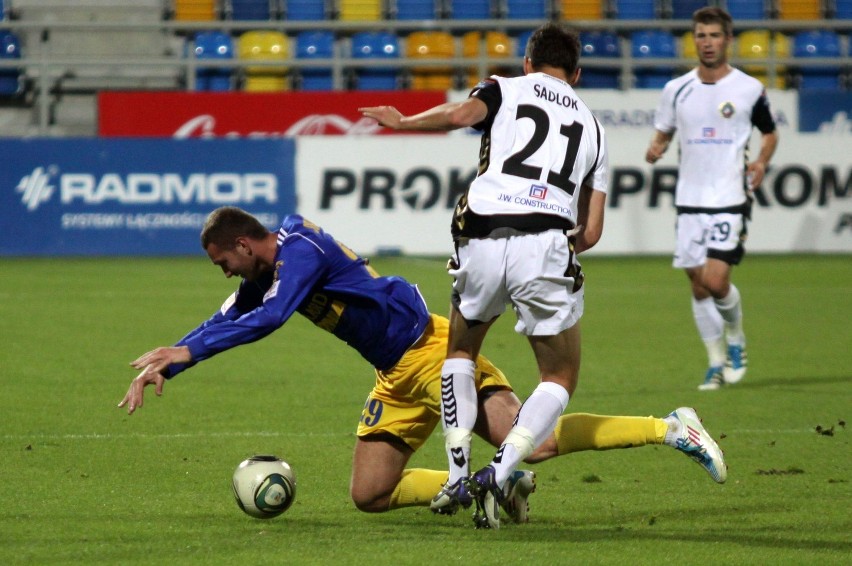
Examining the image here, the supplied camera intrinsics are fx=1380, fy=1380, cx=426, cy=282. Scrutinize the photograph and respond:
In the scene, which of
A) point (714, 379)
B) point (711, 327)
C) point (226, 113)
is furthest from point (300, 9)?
point (714, 379)

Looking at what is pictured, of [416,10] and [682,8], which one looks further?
[682,8]

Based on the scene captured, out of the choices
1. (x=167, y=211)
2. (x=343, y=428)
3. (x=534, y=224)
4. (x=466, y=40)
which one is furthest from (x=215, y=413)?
(x=466, y=40)

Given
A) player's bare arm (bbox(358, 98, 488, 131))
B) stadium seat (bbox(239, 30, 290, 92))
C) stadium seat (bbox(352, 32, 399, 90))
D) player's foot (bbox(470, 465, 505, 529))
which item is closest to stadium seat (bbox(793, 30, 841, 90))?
stadium seat (bbox(352, 32, 399, 90))

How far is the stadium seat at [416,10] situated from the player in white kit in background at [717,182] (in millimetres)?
12902

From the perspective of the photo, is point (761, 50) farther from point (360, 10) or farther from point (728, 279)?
point (728, 279)

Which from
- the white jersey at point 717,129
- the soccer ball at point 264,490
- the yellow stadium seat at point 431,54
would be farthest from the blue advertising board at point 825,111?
the soccer ball at point 264,490

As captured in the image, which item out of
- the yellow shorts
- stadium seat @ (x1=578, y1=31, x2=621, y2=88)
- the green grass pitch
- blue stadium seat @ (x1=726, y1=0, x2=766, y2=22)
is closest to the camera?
the green grass pitch

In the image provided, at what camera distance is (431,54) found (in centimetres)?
2098

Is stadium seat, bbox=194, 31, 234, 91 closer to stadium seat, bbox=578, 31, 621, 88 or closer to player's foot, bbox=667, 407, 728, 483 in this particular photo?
stadium seat, bbox=578, 31, 621, 88

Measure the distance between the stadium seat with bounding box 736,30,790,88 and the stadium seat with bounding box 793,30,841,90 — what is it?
0.76ft

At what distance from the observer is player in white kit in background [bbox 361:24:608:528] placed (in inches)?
196

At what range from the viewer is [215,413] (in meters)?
7.77

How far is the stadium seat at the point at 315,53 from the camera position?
20.6 metres

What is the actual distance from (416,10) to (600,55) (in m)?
2.96
